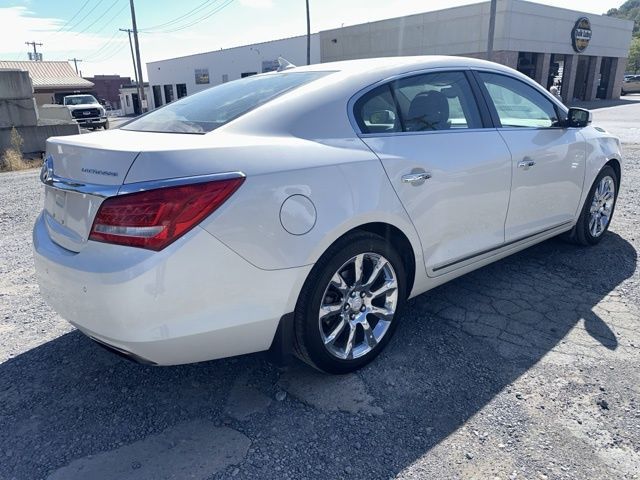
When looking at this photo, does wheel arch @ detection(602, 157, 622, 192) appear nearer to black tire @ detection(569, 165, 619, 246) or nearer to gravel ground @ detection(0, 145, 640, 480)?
black tire @ detection(569, 165, 619, 246)

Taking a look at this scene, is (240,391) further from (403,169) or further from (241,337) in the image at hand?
(403,169)

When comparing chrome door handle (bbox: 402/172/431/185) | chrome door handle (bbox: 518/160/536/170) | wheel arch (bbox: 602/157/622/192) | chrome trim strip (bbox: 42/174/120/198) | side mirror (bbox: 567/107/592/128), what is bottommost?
wheel arch (bbox: 602/157/622/192)

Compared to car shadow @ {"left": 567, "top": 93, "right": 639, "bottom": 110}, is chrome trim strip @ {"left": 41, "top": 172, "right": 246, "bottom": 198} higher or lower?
higher

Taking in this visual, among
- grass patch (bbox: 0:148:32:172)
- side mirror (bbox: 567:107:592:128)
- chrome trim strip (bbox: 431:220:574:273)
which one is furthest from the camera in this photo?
grass patch (bbox: 0:148:32:172)

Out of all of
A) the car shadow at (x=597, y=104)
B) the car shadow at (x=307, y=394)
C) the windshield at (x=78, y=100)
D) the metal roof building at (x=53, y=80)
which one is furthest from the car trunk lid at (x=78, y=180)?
the metal roof building at (x=53, y=80)

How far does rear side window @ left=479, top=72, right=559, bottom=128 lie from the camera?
11.8 ft

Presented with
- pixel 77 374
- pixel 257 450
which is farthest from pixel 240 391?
pixel 77 374

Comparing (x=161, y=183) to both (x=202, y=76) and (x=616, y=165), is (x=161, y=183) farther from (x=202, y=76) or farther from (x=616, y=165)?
(x=202, y=76)

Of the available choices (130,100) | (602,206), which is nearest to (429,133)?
(602,206)

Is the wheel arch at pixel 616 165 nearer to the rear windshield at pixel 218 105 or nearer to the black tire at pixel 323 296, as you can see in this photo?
the black tire at pixel 323 296

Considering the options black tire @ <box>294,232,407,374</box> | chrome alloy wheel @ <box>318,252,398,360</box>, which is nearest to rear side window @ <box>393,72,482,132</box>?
black tire @ <box>294,232,407,374</box>

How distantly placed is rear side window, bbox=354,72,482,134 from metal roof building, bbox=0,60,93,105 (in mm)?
47167

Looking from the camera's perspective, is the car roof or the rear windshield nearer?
the rear windshield

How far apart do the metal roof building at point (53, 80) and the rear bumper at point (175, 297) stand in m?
47.5
